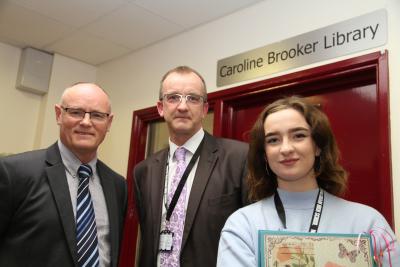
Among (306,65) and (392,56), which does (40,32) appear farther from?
(392,56)

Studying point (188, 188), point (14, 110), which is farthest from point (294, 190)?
point (14, 110)

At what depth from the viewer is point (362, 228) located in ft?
4.09

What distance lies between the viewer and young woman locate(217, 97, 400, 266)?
4.09ft

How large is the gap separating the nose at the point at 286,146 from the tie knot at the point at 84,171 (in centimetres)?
92

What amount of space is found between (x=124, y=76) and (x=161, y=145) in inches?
35.6

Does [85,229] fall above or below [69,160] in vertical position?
below

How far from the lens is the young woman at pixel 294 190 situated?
125cm

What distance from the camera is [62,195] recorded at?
1.64 meters

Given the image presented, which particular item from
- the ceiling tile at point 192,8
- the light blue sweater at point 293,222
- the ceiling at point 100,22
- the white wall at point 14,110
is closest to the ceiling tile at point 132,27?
the ceiling at point 100,22

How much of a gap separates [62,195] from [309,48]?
186cm

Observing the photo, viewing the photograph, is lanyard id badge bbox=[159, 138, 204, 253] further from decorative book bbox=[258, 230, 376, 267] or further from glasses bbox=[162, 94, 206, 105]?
decorative book bbox=[258, 230, 376, 267]

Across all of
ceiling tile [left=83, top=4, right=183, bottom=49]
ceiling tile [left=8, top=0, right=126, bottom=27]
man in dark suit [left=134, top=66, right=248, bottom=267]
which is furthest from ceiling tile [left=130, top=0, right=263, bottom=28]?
man in dark suit [left=134, top=66, right=248, bottom=267]

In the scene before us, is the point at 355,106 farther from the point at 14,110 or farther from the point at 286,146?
the point at 14,110

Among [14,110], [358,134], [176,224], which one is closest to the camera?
[176,224]
